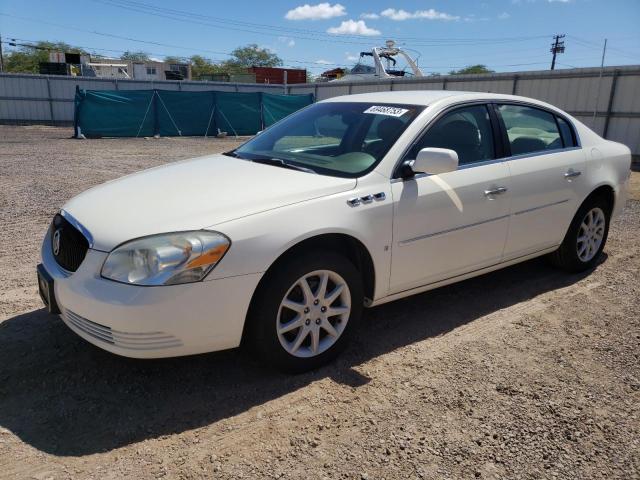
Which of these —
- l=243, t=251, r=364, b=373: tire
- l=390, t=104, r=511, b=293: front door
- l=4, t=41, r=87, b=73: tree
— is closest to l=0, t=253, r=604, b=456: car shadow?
l=243, t=251, r=364, b=373: tire

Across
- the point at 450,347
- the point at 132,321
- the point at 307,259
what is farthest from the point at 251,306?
the point at 450,347

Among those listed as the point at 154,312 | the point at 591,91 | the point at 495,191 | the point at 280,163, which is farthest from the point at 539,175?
the point at 591,91

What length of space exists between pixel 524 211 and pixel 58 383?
11.2 feet

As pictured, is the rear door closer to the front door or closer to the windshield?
the front door

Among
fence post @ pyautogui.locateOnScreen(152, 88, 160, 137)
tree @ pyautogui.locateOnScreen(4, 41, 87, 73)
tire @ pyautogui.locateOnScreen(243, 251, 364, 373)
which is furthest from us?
tree @ pyautogui.locateOnScreen(4, 41, 87, 73)

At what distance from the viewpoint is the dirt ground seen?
7.93 feet

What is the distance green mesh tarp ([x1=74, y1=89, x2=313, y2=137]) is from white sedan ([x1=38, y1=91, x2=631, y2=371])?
1786 cm

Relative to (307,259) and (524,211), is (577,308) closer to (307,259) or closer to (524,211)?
(524,211)

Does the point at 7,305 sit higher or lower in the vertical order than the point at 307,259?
lower

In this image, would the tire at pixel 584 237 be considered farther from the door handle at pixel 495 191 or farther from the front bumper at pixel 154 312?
the front bumper at pixel 154 312


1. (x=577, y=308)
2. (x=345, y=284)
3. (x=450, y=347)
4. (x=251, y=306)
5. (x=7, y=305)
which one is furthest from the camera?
(x=577, y=308)

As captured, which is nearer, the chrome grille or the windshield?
the chrome grille

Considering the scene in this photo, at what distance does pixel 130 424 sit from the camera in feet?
8.68

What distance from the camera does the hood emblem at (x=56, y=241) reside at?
3072 mm
